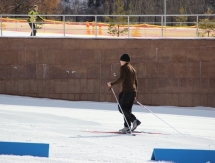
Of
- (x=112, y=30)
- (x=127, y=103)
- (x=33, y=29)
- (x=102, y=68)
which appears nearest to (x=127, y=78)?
(x=127, y=103)

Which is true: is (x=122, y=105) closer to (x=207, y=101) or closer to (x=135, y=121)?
(x=135, y=121)

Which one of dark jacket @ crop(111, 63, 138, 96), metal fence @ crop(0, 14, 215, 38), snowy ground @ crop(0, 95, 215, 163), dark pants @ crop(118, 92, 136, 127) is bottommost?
snowy ground @ crop(0, 95, 215, 163)

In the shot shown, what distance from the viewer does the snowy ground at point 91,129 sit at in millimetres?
10383

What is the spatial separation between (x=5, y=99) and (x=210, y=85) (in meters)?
6.97

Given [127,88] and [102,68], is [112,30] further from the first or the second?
[127,88]

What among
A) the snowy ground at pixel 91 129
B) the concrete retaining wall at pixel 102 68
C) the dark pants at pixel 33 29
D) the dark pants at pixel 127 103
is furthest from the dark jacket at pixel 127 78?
the dark pants at pixel 33 29

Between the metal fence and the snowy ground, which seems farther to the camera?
the metal fence

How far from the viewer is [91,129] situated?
568 inches

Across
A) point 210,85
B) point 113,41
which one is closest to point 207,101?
point 210,85

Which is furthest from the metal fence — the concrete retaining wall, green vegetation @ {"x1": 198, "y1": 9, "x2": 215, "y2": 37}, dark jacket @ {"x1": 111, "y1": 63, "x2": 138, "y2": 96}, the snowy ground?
dark jacket @ {"x1": 111, "y1": 63, "x2": 138, "y2": 96}

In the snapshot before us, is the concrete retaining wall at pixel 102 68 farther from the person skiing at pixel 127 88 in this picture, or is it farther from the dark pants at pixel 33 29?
the person skiing at pixel 127 88

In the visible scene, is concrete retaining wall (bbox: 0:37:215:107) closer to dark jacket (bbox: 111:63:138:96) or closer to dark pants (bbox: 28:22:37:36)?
dark pants (bbox: 28:22:37:36)

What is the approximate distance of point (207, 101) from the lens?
912 inches

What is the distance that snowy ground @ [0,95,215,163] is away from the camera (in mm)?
10383
